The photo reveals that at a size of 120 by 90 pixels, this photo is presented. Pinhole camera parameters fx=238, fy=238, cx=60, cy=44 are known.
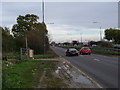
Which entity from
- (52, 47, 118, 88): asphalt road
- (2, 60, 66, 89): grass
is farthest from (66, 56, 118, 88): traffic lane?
(2, 60, 66, 89): grass

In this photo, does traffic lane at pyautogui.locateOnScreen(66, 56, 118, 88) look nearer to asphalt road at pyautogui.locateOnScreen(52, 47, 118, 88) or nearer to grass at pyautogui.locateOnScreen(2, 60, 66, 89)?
asphalt road at pyautogui.locateOnScreen(52, 47, 118, 88)

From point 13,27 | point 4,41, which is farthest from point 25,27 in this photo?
point 4,41

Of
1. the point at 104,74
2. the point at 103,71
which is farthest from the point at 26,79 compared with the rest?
the point at 103,71

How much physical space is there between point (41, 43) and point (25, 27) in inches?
1015

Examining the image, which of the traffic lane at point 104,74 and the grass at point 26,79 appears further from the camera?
the traffic lane at point 104,74

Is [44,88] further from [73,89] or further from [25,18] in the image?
[25,18]

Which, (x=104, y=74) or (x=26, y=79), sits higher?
(x=26, y=79)

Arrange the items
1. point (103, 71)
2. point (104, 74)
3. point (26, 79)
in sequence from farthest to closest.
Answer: point (103, 71) → point (104, 74) → point (26, 79)

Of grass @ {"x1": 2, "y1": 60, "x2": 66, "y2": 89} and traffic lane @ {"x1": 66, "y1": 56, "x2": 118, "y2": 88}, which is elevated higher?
grass @ {"x1": 2, "y1": 60, "x2": 66, "y2": 89}

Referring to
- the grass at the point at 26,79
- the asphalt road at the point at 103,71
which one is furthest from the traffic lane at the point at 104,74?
the grass at the point at 26,79

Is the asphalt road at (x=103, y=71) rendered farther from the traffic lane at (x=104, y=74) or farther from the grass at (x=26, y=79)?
the grass at (x=26, y=79)

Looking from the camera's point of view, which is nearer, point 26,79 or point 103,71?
point 26,79

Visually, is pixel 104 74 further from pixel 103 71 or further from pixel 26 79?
pixel 26 79

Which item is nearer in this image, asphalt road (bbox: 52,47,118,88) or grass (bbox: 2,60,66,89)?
grass (bbox: 2,60,66,89)
